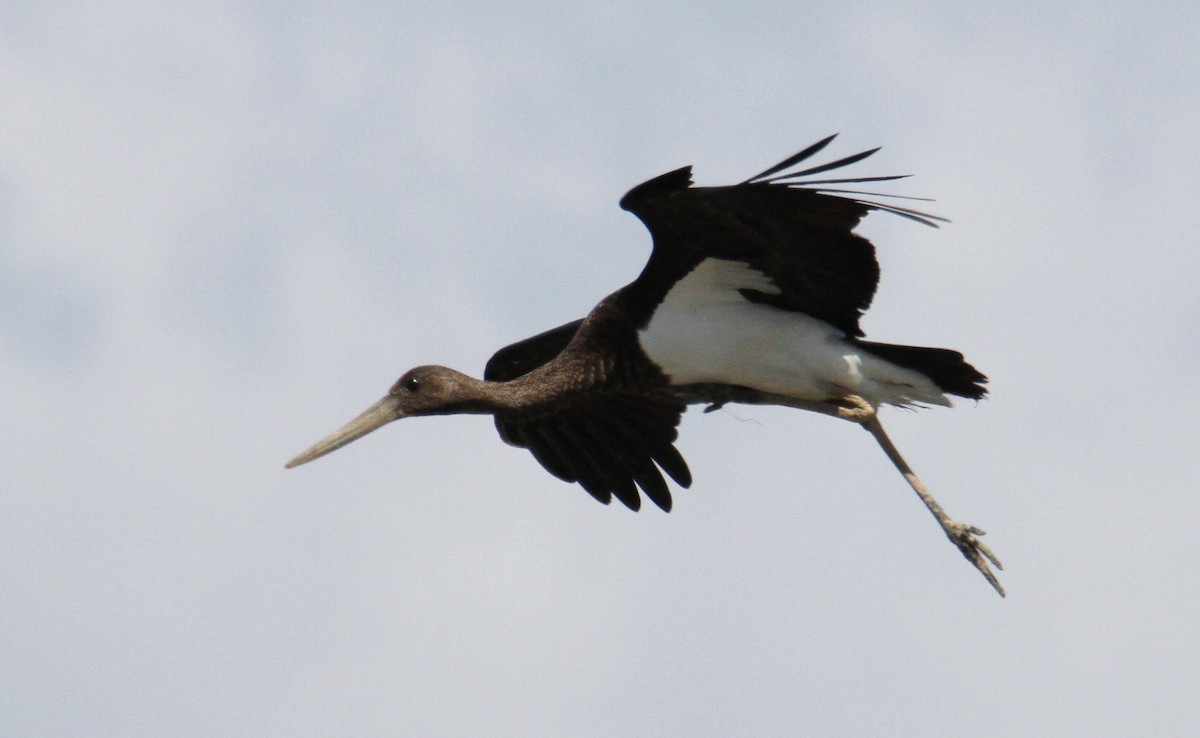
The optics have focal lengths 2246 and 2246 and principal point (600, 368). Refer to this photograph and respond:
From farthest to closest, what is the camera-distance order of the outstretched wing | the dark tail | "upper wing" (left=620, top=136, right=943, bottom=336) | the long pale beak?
the outstretched wing
the long pale beak
the dark tail
"upper wing" (left=620, top=136, right=943, bottom=336)

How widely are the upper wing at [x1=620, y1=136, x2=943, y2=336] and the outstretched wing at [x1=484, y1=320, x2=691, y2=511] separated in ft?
3.90

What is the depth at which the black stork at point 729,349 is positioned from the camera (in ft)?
38.2

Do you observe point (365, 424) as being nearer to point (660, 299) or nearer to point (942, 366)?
point (660, 299)

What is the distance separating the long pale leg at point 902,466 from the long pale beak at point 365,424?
1.96 meters

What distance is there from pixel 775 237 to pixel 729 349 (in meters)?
0.92

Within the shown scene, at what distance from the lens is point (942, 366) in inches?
478

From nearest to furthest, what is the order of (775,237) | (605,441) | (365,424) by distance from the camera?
(775,237) < (365,424) < (605,441)

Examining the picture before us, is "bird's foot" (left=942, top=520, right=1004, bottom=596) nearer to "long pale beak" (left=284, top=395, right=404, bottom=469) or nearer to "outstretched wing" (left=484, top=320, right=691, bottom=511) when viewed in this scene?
"outstretched wing" (left=484, top=320, right=691, bottom=511)

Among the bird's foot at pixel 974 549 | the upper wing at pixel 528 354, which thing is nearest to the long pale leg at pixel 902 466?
the bird's foot at pixel 974 549

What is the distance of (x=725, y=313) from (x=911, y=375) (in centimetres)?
107

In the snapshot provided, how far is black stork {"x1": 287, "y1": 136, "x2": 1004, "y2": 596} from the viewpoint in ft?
38.2

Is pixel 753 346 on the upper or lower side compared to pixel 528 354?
lower

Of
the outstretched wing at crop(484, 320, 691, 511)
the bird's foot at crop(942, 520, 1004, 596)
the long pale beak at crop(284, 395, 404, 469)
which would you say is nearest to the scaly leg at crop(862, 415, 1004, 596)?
the bird's foot at crop(942, 520, 1004, 596)

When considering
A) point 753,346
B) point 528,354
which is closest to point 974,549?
point 753,346
